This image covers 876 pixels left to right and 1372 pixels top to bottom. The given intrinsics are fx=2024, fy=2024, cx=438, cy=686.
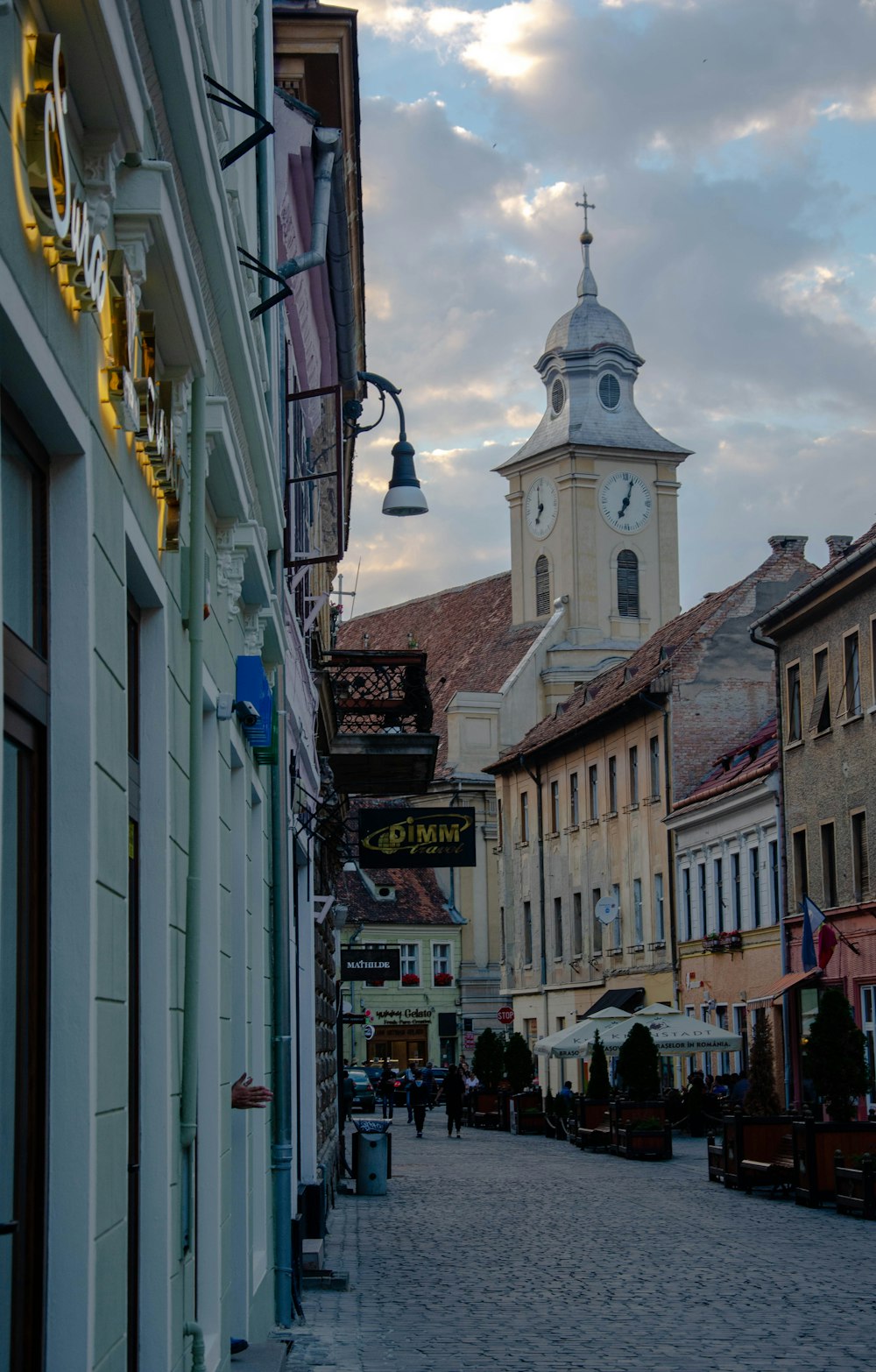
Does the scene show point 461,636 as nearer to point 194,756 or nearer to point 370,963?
point 370,963

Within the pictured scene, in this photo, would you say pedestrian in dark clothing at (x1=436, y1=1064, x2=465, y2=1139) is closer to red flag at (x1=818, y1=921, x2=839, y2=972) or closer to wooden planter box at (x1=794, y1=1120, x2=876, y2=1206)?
red flag at (x1=818, y1=921, x2=839, y2=972)

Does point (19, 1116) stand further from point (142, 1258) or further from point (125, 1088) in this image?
point (142, 1258)

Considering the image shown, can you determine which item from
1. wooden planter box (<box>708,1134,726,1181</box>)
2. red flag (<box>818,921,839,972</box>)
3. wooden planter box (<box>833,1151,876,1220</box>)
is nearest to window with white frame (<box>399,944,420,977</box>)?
red flag (<box>818,921,839,972</box>)

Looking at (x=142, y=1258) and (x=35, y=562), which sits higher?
(x=35, y=562)

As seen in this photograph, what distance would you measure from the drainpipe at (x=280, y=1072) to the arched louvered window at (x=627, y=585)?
239 ft

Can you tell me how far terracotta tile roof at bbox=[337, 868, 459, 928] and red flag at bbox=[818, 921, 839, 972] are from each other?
4537cm

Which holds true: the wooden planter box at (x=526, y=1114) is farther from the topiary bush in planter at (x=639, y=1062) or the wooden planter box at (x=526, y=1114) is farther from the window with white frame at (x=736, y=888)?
the topiary bush in planter at (x=639, y=1062)

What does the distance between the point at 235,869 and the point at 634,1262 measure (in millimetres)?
9212

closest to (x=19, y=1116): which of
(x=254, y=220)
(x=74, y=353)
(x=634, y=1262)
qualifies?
(x=74, y=353)

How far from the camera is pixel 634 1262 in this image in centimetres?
1830

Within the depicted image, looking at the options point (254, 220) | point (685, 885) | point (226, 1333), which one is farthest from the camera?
point (685, 885)

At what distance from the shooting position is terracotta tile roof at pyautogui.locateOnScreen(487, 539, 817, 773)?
171ft

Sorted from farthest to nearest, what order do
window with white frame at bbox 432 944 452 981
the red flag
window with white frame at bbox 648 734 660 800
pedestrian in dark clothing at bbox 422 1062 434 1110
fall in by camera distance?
window with white frame at bbox 432 944 452 981 → pedestrian in dark clothing at bbox 422 1062 434 1110 → window with white frame at bbox 648 734 660 800 → the red flag

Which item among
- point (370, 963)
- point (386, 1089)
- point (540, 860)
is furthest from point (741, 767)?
point (540, 860)
